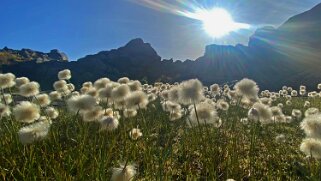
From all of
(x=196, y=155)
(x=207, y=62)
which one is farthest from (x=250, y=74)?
(x=196, y=155)

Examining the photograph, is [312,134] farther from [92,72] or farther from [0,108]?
[92,72]

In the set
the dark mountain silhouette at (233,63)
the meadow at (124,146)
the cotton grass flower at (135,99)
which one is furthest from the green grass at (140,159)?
the dark mountain silhouette at (233,63)

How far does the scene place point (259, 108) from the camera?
6.88 m

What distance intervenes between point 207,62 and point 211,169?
537 feet

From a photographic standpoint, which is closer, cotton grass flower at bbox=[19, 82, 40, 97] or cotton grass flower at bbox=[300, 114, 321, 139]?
cotton grass flower at bbox=[300, 114, 321, 139]

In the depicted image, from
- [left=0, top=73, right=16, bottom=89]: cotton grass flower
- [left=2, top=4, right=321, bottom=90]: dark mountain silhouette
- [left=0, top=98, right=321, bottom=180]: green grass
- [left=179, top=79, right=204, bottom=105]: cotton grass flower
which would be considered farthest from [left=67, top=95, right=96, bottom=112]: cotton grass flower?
[left=2, top=4, right=321, bottom=90]: dark mountain silhouette

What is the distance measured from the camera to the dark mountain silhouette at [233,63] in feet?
484

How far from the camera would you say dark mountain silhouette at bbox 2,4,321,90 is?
14750 cm

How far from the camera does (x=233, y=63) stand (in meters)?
168

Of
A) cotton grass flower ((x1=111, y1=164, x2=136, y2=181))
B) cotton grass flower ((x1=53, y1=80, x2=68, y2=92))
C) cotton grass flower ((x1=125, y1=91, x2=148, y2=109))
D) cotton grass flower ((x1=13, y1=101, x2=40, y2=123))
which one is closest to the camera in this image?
cotton grass flower ((x1=111, y1=164, x2=136, y2=181))

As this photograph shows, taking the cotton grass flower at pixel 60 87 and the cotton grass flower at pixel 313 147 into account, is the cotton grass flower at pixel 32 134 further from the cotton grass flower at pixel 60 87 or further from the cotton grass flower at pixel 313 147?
the cotton grass flower at pixel 60 87

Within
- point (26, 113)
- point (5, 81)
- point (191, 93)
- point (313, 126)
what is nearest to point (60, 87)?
point (5, 81)

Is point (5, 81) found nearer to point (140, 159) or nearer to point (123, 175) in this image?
point (140, 159)

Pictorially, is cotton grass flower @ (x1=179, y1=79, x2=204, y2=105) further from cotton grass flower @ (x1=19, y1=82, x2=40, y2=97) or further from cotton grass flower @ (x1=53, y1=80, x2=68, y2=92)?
cotton grass flower @ (x1=53, y1=80, x2=68, y2=92)
